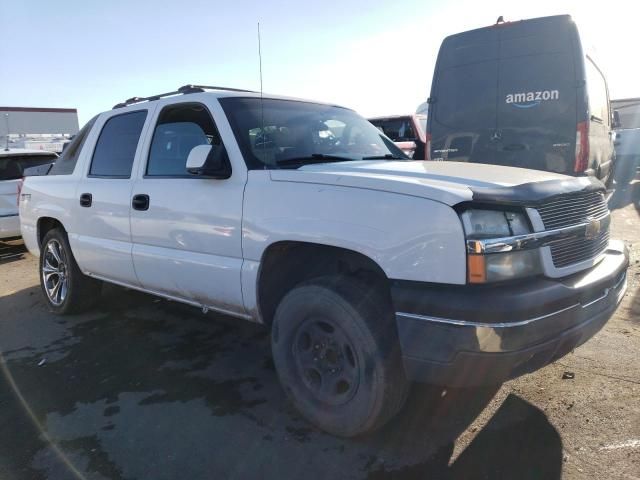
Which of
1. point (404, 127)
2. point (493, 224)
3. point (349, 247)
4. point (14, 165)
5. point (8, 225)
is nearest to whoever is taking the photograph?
point (493, 224)

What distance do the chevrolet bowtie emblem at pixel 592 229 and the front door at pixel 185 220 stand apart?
1926mm

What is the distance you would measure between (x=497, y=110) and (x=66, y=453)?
18.4 ft

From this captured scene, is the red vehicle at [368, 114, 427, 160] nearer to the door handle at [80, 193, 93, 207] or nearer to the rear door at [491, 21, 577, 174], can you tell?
the rear door at [491, 21, 577, 174]

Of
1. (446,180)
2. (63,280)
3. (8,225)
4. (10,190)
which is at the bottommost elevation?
(63,280)

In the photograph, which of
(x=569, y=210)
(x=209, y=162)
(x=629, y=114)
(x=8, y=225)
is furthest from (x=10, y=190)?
(x=629, y=114)

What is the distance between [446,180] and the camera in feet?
8.80

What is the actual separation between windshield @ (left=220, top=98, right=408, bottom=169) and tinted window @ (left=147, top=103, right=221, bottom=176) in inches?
8.8

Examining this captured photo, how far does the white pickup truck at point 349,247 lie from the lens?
233 cm

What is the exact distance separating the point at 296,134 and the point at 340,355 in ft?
5.20

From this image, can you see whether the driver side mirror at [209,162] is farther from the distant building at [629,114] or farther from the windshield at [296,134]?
the distant building at [629,114]

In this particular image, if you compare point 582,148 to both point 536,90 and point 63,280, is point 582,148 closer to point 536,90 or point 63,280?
point 536,90

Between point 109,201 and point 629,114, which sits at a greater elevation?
point 629,114

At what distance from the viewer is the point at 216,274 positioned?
132 inches

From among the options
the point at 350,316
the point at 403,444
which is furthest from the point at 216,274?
the point at 403,444
